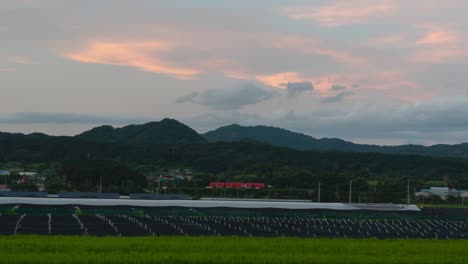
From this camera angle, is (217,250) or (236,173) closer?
(217,250)

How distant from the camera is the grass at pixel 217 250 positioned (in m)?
27.8

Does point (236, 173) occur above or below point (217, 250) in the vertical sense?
above

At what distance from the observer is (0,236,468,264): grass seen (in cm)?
2778

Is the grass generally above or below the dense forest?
below

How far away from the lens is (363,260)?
2944 cm

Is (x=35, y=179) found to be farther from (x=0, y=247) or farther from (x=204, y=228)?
(x=0, y=247)

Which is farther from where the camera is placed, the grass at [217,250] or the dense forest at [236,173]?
the dense forest at [236,173]

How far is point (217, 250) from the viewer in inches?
1261

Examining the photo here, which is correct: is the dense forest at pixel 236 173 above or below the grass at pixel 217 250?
above

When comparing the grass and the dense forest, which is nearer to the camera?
the grass

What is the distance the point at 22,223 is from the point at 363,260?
2555 cm

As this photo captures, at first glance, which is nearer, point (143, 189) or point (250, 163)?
point (143, 189)

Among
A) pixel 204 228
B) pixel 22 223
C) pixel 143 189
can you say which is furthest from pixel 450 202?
pixel 22 223

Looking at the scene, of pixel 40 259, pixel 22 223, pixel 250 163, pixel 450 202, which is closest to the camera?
pixel 40 259
